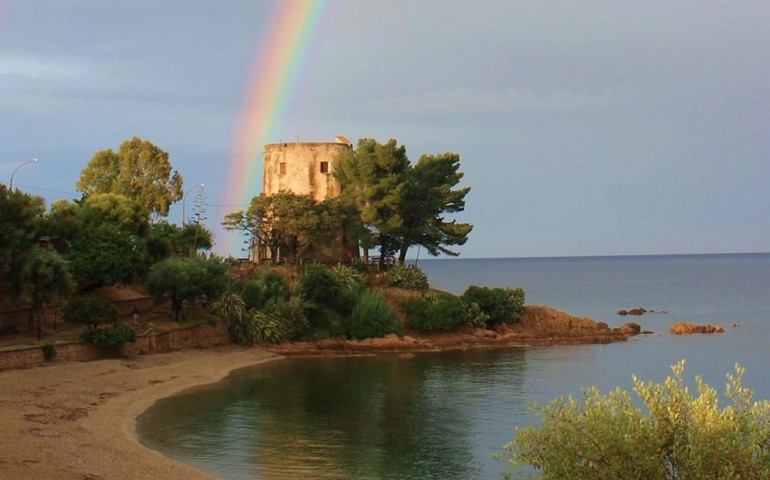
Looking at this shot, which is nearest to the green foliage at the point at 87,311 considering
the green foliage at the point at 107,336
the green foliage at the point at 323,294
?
the green foliage at the point at 107,336

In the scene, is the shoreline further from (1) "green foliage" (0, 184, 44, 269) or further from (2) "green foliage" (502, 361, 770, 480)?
(2) "green foliage" (502, 361, 770, 480)

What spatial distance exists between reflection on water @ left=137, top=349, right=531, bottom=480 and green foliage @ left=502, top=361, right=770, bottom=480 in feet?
35.1

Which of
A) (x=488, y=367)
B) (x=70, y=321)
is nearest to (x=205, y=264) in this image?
(x=70, y=321)

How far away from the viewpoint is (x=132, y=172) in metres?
72.0

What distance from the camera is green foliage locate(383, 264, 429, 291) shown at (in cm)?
6731

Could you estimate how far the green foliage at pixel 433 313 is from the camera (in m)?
63.3

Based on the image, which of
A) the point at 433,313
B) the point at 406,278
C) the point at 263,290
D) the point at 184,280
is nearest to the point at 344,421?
the point at 184,280

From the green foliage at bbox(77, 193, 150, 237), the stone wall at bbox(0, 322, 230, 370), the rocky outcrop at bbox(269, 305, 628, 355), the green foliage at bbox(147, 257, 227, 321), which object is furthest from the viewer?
the rocky outcrop at bbox(269, 305, 628, 355)

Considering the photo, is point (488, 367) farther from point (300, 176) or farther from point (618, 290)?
point (618, 290)

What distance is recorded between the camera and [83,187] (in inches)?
2849

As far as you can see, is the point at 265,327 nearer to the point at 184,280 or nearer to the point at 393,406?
the point at 184,280

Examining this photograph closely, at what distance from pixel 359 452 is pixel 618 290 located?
134357 millimetres

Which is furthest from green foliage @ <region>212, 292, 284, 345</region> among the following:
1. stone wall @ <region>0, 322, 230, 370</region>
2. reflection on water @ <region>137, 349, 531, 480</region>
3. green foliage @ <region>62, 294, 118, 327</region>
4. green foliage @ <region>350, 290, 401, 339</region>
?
green foliage @ <region>62, 294, 118, 327</region>

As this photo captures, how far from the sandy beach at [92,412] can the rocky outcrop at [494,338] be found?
6281 mm
